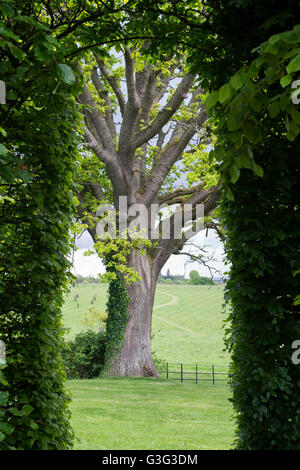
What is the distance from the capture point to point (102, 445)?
7.97 metres

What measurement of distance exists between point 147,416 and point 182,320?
38.4 m

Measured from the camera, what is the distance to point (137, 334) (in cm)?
1650

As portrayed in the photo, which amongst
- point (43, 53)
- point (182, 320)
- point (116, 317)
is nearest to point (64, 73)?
point (43, 53)

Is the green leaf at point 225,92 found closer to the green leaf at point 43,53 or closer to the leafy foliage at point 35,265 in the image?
the green leaf at point 43,53

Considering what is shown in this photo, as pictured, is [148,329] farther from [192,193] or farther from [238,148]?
[238,148]

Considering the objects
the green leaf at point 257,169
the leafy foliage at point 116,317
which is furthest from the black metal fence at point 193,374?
the green leaf at point 257,169

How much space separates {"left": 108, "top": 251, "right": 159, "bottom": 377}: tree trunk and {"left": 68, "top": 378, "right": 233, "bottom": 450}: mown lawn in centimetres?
67

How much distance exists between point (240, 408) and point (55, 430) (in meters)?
1.97

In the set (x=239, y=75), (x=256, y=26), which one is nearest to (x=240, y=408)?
(x=239, y=75)

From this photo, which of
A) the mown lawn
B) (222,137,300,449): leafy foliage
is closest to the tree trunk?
the mown lawn

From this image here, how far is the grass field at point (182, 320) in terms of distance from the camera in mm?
39938

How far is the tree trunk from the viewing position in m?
16.2

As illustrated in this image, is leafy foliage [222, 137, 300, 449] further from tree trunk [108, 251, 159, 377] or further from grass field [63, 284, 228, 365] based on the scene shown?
grass field [63, 284, 228, 365]
